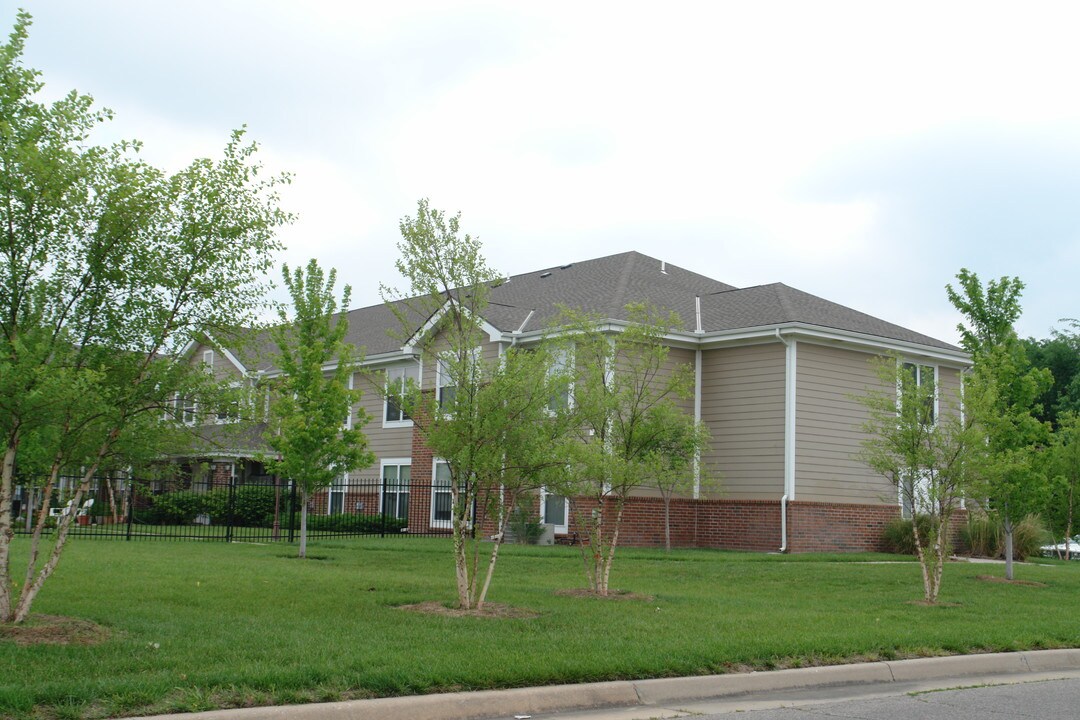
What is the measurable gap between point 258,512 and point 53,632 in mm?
22269

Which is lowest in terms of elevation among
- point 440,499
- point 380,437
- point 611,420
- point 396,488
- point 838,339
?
point 440,499

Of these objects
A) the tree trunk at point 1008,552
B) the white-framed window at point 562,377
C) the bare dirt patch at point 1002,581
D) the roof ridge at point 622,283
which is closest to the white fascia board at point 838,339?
the roof ridge at point 622,283

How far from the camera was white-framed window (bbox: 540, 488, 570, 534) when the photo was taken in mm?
24797

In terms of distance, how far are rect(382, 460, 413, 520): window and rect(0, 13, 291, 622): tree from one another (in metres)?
19.5

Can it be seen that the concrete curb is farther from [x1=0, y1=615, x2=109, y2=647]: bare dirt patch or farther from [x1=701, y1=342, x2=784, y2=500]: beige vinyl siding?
[x1=701, y1=342, x2=784, y2=500]: beige vinyl siding

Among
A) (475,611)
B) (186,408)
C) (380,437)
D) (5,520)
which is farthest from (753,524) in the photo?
(5,520)

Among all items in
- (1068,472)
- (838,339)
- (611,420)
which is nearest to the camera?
(611,420)

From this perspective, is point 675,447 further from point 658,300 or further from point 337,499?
point 337,499

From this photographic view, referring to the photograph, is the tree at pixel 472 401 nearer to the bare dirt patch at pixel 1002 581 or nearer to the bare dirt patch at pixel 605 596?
the bare dirt patch at pixel 605 596

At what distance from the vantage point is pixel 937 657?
33.0 feet

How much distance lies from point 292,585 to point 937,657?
7537 mm

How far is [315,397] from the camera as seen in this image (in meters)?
19.7

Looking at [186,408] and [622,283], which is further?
[622,283]

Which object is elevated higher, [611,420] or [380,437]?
[611,420]
